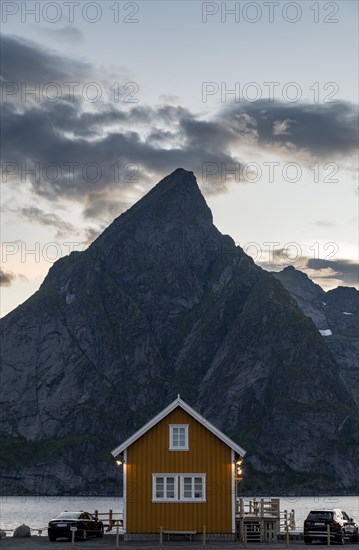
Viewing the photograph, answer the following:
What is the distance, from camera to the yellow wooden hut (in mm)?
62656

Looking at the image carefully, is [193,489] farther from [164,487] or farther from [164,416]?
[164,416]

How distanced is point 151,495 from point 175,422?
518 centimetres

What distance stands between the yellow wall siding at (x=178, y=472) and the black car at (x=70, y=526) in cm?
330

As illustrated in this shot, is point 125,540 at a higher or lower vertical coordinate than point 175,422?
lower

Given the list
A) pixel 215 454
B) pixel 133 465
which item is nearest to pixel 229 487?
pixel 215 454

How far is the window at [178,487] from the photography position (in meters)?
63.0

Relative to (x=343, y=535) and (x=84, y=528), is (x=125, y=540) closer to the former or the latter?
(x=84, y=528)

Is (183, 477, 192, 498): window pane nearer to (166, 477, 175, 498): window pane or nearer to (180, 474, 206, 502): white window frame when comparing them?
(180, 474, 206, 502): white window frame

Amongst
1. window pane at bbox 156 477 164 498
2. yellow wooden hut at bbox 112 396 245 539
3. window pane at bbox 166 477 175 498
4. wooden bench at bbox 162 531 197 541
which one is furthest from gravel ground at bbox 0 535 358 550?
window pane at bbox 156 477 164 498

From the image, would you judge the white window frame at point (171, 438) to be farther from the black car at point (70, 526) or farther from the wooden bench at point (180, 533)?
the black car at point (70, 526)

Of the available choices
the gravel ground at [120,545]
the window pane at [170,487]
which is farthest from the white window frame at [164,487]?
the gravel ground at [120,545]

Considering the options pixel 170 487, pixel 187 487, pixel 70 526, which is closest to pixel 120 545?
pixel 70 526

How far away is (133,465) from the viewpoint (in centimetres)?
6375

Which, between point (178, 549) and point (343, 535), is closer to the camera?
point (178, 549)
